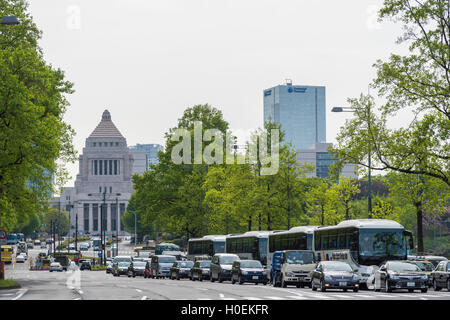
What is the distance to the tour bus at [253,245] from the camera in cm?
6178

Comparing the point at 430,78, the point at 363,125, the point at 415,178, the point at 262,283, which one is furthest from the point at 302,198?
the point at 430,78

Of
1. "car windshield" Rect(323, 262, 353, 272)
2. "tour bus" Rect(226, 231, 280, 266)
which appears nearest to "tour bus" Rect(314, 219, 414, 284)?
"car windshield" Rect(323, 262, 353, 272)

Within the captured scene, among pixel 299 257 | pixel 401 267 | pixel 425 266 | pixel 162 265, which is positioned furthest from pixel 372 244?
pixel 162 265

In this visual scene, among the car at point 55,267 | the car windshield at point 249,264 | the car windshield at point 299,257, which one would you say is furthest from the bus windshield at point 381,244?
the car at point 55,267

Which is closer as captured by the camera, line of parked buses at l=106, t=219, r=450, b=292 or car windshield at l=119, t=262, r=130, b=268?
line of parked buses at l=106, t=219, r=450, b=292

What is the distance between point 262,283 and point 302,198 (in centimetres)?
1704

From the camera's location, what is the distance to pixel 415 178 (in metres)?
59.5

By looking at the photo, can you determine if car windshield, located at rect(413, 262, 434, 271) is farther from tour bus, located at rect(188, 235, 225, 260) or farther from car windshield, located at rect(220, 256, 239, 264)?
tour bus, located at rect(188, 235, 225, 260)

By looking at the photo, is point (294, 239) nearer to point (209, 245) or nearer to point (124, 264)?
point (209, 245)

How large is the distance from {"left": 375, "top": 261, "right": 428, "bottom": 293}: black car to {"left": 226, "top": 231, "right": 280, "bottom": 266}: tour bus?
895 inches

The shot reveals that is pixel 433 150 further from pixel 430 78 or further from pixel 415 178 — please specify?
pixel 415 178

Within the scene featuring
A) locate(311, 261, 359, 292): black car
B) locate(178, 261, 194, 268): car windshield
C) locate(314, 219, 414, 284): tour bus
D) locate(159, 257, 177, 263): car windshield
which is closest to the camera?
locate(311, 261, 359, 292): black car

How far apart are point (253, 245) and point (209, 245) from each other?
31.7 feet

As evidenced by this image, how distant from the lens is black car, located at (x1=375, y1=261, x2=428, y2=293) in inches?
1464
